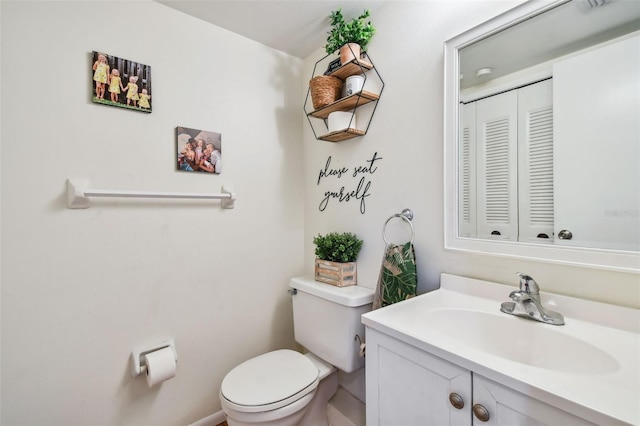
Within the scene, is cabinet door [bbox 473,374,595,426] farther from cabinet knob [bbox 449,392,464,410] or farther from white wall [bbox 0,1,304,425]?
white wall [bbox 0,1,304,425]

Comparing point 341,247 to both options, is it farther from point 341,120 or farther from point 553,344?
point 553,344

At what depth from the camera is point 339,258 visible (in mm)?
1456

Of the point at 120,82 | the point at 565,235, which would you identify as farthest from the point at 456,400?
the point at 120,82

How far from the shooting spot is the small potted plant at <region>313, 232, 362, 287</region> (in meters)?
1.44

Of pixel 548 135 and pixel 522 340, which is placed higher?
pixel 548 135

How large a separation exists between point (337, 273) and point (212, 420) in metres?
1.03

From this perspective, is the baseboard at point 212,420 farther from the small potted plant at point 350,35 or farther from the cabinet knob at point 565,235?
the small potted plant at point 350,35

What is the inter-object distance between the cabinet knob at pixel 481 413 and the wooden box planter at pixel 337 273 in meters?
0.84

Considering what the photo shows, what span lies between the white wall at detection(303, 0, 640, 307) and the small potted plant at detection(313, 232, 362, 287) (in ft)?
0.16

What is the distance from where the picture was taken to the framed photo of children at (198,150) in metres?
1.42

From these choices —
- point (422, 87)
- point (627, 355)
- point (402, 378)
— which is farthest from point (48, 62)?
point (627, 355)

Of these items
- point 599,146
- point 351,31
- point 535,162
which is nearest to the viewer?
point 599,146

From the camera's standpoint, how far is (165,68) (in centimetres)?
139

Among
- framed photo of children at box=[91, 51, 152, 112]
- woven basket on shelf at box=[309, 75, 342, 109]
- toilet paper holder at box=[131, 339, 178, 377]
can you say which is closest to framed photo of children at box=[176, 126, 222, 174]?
framed photo of children at box=[91, 51, 152, 112]
